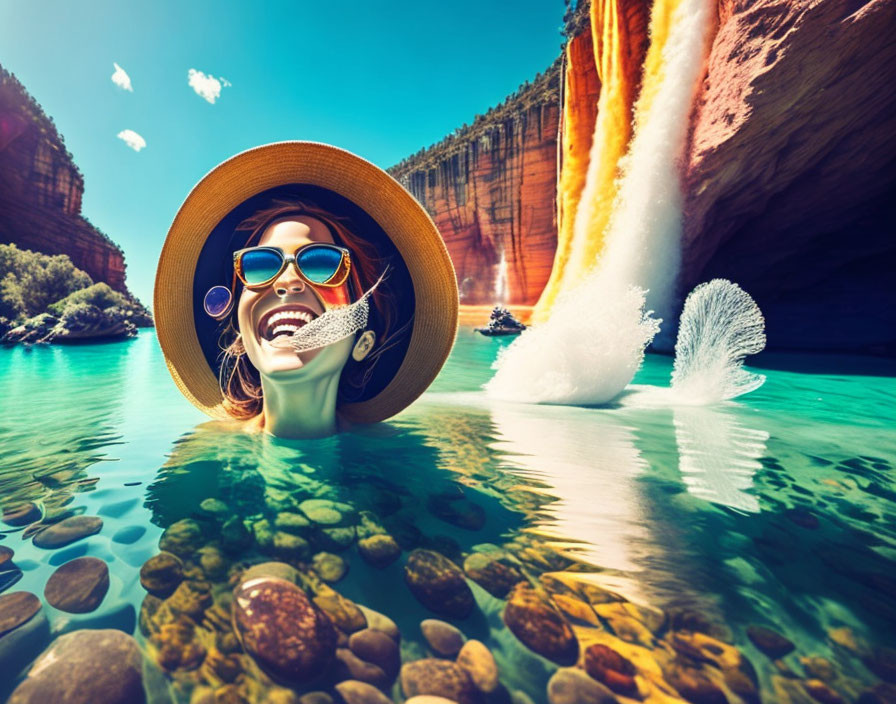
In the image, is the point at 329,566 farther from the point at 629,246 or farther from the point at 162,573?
the point at 629,246

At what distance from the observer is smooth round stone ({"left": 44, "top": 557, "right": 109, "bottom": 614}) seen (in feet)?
2.96

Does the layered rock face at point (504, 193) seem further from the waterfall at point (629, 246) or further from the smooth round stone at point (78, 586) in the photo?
the smooth round stone at point (78, 586)

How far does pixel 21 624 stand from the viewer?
83 cm

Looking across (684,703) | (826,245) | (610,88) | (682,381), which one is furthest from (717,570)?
(610,88)

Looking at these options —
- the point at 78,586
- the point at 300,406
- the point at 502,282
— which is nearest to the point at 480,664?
the point at 78,586

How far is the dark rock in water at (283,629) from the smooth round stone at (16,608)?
44cm

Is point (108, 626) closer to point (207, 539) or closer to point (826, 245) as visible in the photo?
point (207, 539)

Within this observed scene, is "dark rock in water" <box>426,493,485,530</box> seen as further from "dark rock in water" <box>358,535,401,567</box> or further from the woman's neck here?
the woman's neck

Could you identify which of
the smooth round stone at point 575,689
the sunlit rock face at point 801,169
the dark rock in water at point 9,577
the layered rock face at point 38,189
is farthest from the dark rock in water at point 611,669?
the layered rock face at point 38,189

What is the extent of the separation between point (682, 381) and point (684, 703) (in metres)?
4.52

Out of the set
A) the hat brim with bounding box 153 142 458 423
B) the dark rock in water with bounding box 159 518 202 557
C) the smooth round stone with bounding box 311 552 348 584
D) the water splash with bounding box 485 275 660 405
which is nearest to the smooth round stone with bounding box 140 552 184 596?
the dark rock in water with bounding box 159 518 202 557

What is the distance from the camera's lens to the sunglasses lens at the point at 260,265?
173 cm

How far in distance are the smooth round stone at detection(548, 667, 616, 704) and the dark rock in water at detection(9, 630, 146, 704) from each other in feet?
2.61

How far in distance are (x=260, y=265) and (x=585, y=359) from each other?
318cm
